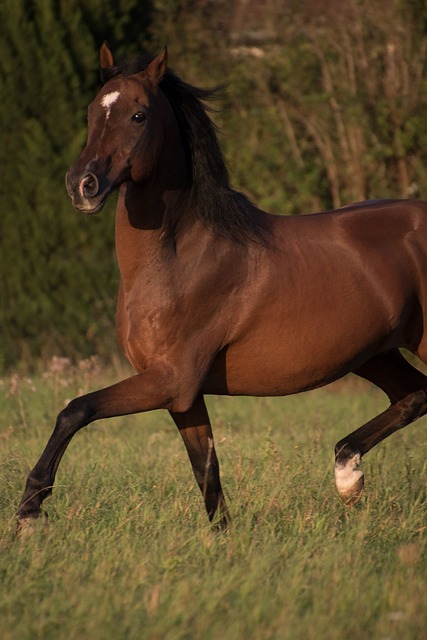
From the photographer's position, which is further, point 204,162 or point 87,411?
point 204,162

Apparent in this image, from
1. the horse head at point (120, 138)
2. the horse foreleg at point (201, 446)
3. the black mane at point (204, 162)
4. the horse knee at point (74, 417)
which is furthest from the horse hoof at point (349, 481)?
the horse head at point (120, 138)

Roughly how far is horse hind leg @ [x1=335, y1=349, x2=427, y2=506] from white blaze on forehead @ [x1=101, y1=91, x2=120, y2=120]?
217 centimetres

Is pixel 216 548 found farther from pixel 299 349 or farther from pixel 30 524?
pixel 299 349

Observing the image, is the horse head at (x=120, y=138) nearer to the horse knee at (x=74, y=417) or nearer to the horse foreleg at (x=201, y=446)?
the horse knee at (x=74, y=417)

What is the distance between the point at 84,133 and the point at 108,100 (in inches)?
220

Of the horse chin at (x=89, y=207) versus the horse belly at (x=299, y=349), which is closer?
the horse chin at (x=89, y=207)

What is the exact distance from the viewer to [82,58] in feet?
36.1

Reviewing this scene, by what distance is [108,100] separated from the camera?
5320 millimetres

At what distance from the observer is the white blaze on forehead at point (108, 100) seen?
530 cm

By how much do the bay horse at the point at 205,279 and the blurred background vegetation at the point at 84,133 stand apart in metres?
5.16

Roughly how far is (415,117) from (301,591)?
24.5ft

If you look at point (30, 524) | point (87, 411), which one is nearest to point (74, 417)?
point (87, 411)

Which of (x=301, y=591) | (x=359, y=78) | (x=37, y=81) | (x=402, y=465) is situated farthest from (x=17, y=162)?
(x=301, y=591)

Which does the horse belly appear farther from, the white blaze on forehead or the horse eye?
the white blaze on forehead
